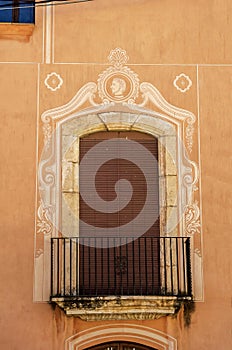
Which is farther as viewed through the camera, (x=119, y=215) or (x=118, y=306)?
(x=119, y=215)

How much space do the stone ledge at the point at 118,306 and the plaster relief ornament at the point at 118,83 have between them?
2829mm

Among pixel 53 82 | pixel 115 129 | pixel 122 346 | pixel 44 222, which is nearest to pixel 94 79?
pixel 53 82

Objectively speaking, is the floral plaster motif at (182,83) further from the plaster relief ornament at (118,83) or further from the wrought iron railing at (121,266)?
the wrought iron railing at (121,266)

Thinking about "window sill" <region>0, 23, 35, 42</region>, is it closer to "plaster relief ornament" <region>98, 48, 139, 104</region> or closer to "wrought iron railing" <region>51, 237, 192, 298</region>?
"plaster relief ornament" <region>98, 48, 139, 104</region>

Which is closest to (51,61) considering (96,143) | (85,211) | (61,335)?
(96,143)

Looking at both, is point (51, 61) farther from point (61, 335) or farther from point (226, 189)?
point (61, 335)

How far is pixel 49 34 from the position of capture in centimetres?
1186

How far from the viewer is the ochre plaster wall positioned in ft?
36.0

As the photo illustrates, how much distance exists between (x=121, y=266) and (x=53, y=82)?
2753mm

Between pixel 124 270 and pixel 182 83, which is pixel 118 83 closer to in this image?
Result: pixel 182 83

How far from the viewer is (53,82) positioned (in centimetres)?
1170

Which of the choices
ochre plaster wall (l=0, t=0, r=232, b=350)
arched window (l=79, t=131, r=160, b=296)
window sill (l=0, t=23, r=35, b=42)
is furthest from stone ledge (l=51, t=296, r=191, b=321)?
window sill (l=0, t=23, r=35, b=42)

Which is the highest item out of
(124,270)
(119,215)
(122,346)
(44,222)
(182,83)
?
(182,83)

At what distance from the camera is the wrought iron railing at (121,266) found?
11.1 metres
